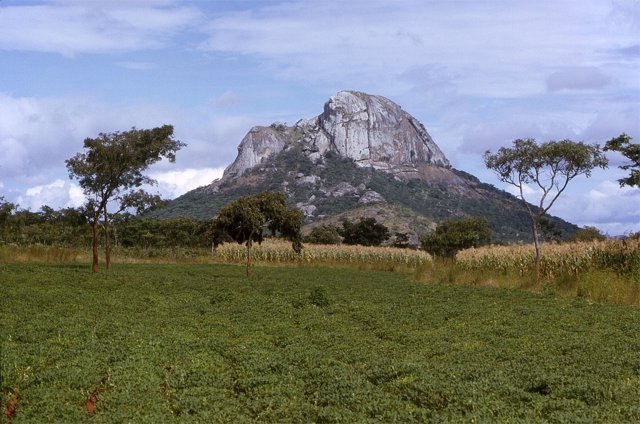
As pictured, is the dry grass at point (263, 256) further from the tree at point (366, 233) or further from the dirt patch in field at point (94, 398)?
the dirt patch in field at point (94, 398)

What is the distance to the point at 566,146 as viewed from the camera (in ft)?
109

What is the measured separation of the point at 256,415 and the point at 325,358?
3.41 metres

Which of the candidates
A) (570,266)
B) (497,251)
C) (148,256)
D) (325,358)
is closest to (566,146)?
(570,266)

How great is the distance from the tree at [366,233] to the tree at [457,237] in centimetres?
759

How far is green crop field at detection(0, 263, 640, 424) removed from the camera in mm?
9812

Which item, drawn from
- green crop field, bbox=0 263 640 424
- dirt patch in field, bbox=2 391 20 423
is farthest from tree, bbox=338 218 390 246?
dirt patch in field, bbox=2 391 20 423

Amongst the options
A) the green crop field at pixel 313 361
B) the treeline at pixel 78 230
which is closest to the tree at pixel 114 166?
the treeline at pixel 78 230

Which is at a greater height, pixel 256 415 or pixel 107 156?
pixel 107 156

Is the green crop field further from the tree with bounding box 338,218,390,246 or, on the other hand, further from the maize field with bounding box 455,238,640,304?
the tree with bounding box 338,218,390,246

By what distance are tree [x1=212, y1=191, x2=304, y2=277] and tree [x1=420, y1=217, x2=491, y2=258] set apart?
64412mm

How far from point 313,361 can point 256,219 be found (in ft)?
73.5

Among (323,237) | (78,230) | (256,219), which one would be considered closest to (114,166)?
(256,219)

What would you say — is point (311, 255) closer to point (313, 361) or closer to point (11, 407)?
point (313, 361)

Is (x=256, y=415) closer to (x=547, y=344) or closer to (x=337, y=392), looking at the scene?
(x=337, y=392)
